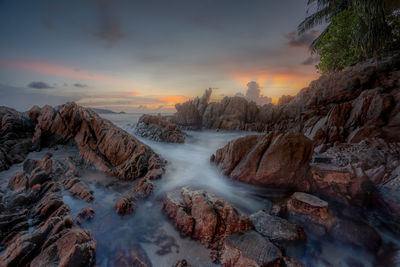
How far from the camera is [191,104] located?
102 ft

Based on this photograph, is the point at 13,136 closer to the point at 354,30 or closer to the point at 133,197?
the point at 133,197

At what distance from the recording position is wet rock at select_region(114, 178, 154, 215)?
4945 mm

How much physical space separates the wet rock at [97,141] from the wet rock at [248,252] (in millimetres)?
5264

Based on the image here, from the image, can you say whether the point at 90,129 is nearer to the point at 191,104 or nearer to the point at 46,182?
the point at 46,182

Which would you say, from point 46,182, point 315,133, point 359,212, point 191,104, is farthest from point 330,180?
point 191,104

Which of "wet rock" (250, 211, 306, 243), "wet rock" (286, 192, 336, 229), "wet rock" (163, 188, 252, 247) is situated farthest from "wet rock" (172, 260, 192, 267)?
"wet rock" (286, 192, 336, 229)

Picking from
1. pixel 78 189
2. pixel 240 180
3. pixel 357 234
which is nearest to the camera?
pixel 357 234

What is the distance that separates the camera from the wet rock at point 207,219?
11.9ft

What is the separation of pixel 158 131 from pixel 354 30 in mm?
16866

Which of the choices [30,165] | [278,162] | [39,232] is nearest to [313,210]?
[278,162]

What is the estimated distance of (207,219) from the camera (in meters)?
3.74

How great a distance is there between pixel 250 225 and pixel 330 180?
13.5ft

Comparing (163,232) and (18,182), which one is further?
(18,182)

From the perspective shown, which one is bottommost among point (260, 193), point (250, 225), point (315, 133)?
point (260, 193)
